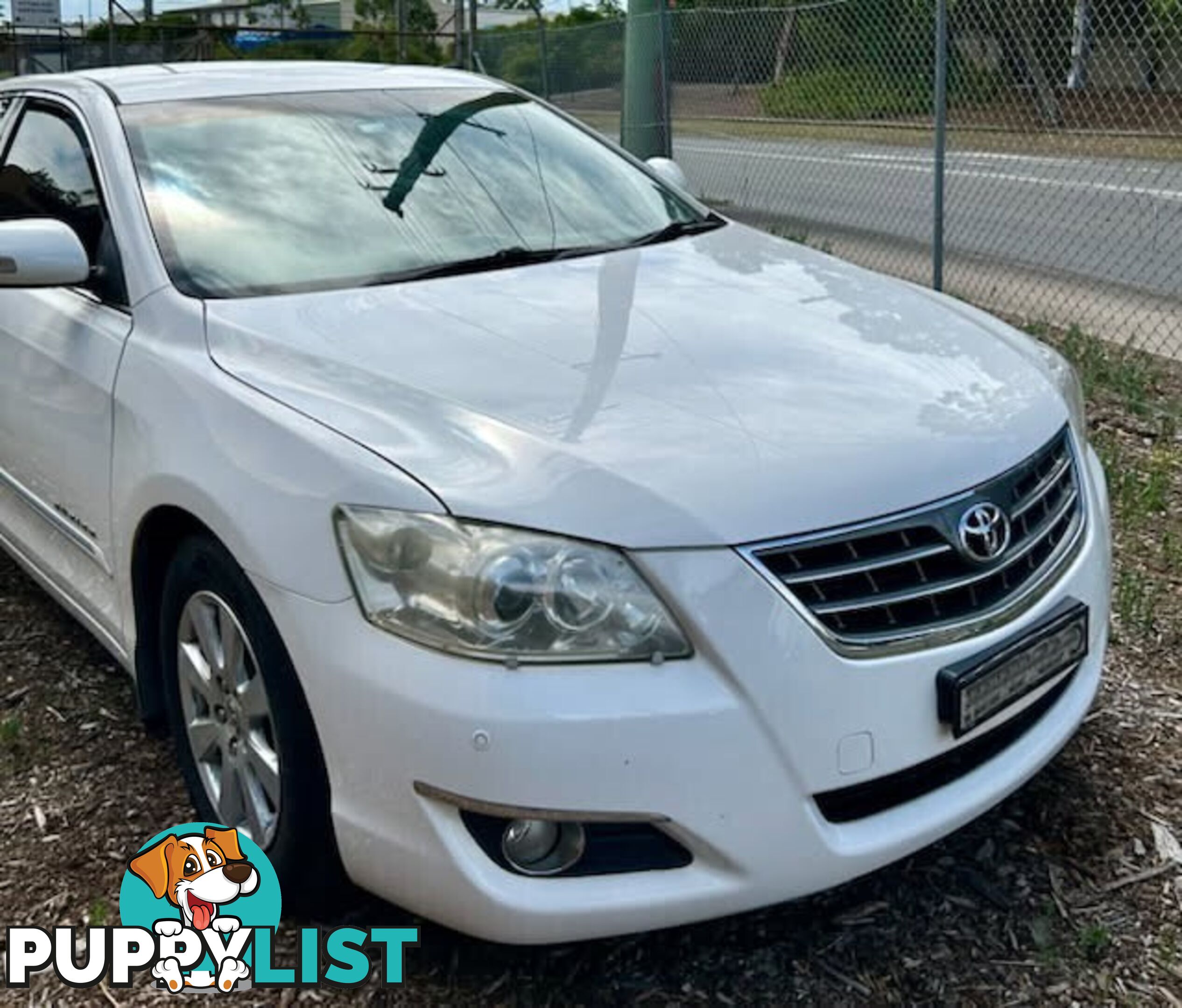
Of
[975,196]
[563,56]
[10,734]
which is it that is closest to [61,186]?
[10,734]

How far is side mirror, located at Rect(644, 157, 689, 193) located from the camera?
166 inches

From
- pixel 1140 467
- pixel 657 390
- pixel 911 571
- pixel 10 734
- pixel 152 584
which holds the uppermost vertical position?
pixel 657 390

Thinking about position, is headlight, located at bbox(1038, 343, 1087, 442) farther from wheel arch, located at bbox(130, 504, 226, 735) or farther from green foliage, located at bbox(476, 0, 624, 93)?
green foliage, located at bbox(476, 0, 624, 93)

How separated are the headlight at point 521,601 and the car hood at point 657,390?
44 millimetres

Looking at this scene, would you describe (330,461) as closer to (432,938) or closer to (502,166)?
(432,938)

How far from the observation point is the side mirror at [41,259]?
9.87 feet

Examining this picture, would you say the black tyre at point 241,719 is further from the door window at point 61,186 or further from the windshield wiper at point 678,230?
the windshield wiper at point 678,230

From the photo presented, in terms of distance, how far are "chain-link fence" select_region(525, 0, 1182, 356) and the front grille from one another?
4.91 meters

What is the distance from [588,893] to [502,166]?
223cm

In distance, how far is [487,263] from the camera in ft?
10.8

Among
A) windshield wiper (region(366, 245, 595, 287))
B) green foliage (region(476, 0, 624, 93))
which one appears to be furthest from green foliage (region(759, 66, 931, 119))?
windshield wiper (region(366, 245, 595, 287))

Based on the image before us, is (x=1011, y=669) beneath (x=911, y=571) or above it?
beneath

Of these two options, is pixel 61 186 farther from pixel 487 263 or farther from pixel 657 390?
pixel 657 390

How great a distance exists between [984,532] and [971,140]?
8471 millimetres
